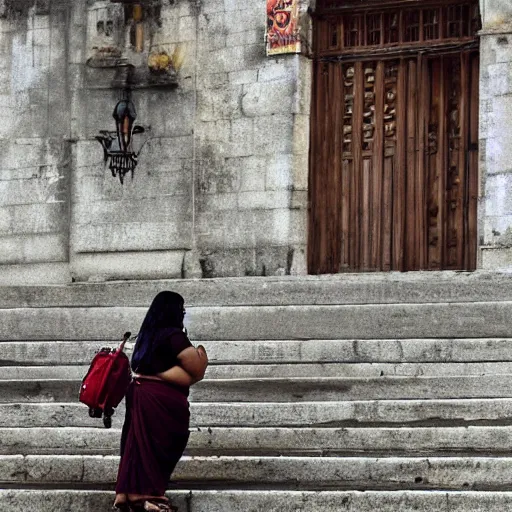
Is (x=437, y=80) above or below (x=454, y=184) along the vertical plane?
above

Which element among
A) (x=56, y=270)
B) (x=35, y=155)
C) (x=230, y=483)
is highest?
(x=35, y=155)

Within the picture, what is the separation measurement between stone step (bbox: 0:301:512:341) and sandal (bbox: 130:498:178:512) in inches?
139

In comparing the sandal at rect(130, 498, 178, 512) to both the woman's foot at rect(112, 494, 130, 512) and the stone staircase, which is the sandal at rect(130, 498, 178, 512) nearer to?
the woman's foot at rect(112, 494, 130, 512)

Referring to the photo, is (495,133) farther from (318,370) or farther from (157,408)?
(157,408)

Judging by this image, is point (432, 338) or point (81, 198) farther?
point (81, 198)

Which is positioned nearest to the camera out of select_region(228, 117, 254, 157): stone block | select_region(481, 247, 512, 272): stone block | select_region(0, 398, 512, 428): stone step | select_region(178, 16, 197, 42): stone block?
select_region(0, 398, 512, 428): stone step

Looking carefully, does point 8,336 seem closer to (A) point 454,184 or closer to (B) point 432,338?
(B) point 432,338

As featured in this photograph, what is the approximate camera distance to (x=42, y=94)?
59.0 ft

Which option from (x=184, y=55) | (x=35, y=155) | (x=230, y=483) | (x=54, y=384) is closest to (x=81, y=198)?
(x=35, y=155)

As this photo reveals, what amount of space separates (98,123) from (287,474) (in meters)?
8.12

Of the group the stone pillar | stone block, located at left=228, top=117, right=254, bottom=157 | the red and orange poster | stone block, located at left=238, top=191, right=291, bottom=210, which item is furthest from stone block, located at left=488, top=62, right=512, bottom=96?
stone block, located at left=228, top=117, right=254, bottom=157

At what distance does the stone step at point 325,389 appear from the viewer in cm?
1108

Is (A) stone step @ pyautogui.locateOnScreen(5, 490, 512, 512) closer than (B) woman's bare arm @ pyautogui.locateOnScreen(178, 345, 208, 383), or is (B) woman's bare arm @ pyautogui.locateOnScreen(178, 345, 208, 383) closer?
(A) stone step @ pyautogui.locateOnScreen(5, 490, 512, 512)

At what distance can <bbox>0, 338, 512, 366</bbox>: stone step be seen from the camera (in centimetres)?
1189
